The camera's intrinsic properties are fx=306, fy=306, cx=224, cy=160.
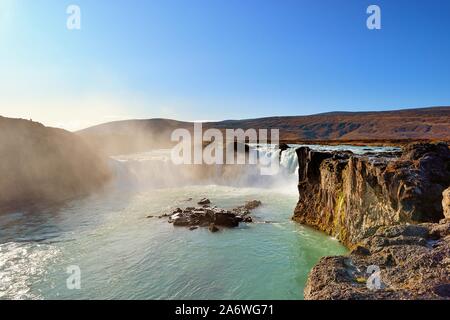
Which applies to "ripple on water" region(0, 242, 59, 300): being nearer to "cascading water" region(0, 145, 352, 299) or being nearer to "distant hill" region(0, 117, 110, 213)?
"cascading water" region(0, 145, 352, 299)

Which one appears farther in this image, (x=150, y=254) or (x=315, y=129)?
(x=315, y=129)

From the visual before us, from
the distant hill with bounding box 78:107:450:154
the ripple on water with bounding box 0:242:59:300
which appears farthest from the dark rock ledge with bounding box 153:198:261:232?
the distant hill with bounding box 78:107:450:154

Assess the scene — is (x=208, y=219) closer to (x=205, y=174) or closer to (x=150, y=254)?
(x=150, y=254)

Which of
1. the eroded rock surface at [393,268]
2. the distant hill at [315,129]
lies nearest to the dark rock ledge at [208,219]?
the eroded rock surface at [393,268]

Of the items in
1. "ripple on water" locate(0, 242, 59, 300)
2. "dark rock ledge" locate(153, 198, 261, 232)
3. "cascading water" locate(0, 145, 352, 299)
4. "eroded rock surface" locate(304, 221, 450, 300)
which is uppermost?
"eroded rock surface" locate(304, 221, 450, 300)

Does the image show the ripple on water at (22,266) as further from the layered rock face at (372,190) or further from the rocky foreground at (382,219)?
the layered rock face at (372,190)

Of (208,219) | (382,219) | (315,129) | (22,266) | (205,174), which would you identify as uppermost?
(315,129)

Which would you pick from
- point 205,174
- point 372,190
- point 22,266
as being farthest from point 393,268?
point 205,174
